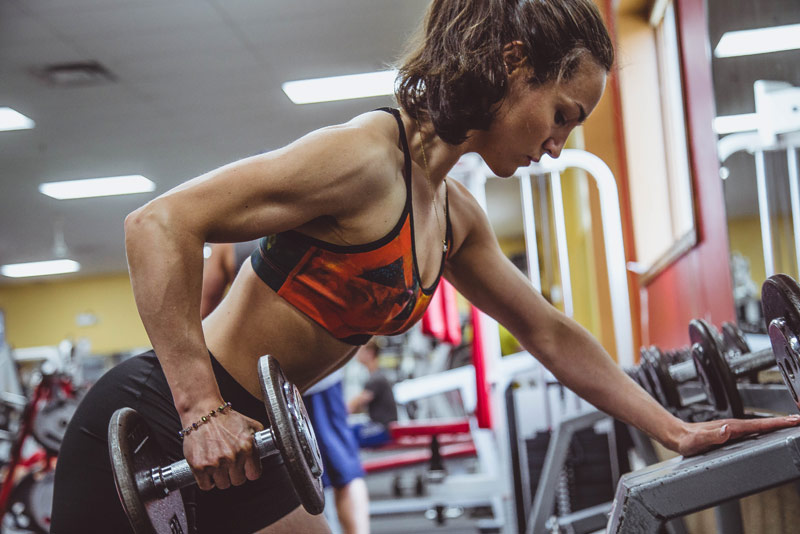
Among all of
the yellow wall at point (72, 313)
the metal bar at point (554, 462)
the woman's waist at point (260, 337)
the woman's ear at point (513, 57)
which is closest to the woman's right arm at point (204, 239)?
the woman's waist at point (260, 337)

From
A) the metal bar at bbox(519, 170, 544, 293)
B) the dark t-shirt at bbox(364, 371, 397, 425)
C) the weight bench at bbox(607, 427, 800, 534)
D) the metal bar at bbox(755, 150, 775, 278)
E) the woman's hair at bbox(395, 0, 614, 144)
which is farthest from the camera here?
the dark t-shirt at bbox(364, 371, 397, 425)

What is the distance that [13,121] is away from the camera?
6051mm

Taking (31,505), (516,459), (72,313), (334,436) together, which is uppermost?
(72,313)

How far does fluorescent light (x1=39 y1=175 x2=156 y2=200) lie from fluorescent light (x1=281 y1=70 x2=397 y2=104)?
8.81 feet

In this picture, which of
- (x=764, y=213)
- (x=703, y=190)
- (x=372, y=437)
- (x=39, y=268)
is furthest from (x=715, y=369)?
(x=39, y=268)

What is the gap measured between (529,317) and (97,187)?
765 centimetres

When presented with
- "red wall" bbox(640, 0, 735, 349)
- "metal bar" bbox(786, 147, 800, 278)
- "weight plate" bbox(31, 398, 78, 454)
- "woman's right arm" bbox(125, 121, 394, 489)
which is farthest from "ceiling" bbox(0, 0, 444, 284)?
"woman's right arm" bbox(125, 121, 394, 489)

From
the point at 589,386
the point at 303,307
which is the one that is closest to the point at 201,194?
the point at 303,307

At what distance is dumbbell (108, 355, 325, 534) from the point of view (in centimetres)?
77

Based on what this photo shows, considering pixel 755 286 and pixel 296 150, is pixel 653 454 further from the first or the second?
pixel 296 150

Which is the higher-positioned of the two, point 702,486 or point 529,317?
point 529,317

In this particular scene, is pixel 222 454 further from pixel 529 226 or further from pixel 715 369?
pixel 529 226

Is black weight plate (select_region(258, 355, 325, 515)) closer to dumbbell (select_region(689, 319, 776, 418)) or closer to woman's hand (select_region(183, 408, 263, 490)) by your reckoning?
woman's hand (select_region(183, 408, 263, 490))

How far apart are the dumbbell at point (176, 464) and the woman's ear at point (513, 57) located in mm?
486
